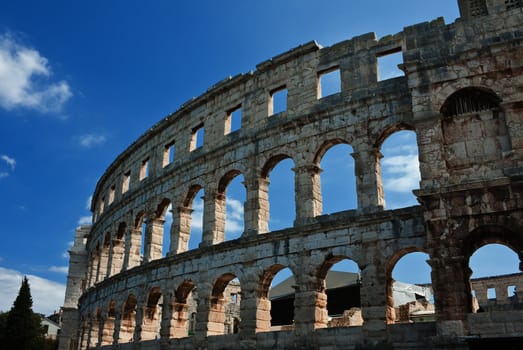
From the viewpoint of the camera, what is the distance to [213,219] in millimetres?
17734

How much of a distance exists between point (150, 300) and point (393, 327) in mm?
9933

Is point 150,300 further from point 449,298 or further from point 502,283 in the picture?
point 502,283

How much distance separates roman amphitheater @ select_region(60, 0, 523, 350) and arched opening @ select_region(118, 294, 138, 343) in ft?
0.14

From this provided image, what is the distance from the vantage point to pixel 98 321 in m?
23.5

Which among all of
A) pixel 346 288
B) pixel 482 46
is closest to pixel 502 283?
pixel 346 288

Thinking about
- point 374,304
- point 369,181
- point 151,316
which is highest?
point 369,181

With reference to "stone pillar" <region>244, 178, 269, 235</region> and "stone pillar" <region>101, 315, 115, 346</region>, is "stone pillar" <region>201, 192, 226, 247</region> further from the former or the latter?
"stone pillar" <region>101, 315, 115, 346</region>

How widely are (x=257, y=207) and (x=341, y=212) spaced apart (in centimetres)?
309

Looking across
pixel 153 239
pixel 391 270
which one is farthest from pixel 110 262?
pixel 391 270

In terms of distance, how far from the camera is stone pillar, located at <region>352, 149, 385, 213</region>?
46.3 feet

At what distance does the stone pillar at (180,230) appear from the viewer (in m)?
18.9

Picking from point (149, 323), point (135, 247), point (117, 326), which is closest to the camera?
point (149, 323)

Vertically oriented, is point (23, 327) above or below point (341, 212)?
below

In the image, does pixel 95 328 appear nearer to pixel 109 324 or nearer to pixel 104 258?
pixel 109 324
